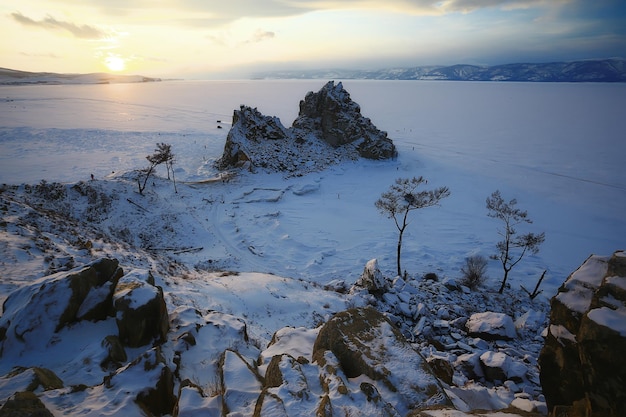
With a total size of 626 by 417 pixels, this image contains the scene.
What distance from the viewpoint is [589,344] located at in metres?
6.44

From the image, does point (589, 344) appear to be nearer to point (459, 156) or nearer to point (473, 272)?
point (473, 272)

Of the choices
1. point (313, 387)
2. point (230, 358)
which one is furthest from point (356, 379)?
point (230, 358)

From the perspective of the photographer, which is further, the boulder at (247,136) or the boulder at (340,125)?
the boulder at (340,125)

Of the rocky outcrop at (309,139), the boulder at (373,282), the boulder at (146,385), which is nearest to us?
the boulder at (146,385)

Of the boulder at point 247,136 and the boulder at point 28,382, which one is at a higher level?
the boulder at point 247,136

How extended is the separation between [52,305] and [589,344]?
46.8 ft

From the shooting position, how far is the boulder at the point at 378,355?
8.40m

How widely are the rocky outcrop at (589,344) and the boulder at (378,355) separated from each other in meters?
2.82

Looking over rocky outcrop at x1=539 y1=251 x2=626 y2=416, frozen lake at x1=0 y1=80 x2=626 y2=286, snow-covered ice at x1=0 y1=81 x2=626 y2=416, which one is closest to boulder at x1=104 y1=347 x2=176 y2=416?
snow-covered ice at x1=0 y1=81 x2=626 y2=416

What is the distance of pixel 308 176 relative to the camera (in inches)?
1838

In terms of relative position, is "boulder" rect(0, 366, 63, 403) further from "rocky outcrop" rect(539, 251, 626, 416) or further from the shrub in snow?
the shrub in snow

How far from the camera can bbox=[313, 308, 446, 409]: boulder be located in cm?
840

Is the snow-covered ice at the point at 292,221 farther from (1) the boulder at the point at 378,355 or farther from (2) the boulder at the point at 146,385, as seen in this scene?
(1) the boulder at the point at 378,355

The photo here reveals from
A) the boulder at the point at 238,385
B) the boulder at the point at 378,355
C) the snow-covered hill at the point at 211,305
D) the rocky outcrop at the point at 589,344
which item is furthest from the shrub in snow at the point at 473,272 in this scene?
the boulder at the point at 238,385
